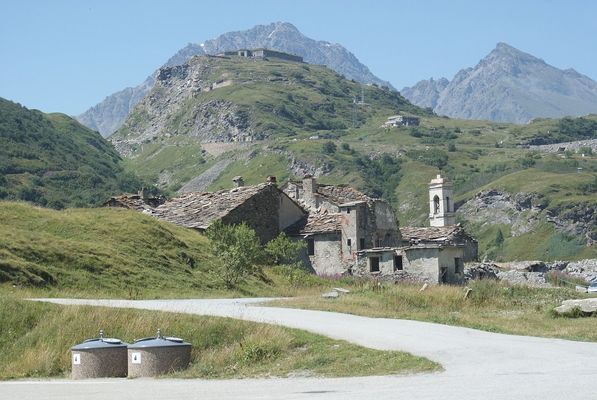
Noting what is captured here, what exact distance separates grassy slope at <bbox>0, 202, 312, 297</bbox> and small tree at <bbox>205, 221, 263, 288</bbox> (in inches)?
20.5

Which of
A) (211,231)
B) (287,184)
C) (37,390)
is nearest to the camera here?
(37,390)

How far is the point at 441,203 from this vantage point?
84.0 metres

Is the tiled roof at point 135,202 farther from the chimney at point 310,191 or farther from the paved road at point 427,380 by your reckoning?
the paved road at point 427,380

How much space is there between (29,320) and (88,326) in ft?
7.02

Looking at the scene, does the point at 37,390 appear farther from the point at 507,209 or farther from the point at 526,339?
the point at 507,209

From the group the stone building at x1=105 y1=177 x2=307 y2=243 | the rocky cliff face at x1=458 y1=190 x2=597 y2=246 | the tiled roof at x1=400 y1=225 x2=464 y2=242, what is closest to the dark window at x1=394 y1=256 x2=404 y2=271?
the stone building at x1=105 y1=177 x2=307 y2=243

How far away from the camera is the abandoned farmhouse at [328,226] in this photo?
52688mm

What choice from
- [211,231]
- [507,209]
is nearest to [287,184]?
[211,231]

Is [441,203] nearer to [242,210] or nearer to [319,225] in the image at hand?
[319,225]

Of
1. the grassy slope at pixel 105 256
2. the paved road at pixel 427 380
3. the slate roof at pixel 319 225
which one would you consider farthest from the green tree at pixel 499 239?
the paved road at pixel 427 380

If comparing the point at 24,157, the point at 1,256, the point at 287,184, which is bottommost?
the point at 1,256

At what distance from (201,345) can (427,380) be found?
24.8 feet

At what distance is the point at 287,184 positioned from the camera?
6719 centimetres

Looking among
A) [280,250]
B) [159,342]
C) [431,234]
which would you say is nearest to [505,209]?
[431,234]
